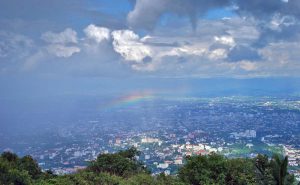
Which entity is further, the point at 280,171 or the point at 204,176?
the point at 204,176

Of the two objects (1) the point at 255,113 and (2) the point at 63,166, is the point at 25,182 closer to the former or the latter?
(2) the point at 63,166

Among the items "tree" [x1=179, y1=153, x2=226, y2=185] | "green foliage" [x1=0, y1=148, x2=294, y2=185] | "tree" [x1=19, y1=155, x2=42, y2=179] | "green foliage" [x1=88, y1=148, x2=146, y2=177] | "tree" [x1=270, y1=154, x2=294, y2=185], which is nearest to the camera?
"tree" [x1=270, y1=154, x2=294, y2=185]

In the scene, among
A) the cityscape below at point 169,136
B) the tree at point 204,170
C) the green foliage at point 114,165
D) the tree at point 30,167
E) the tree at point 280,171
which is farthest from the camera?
the cityscape below at point 169,136

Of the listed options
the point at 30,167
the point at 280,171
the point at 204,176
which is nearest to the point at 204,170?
the point at 204,176

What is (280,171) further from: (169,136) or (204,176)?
(169,136)

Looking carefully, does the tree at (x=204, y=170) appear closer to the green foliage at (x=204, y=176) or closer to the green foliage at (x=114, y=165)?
the green foliage at (x=204, y=176)

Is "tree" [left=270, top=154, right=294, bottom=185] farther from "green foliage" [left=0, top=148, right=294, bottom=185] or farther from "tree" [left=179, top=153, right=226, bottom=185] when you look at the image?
"tree" [left=179, top=153, right=226, bottom=185]

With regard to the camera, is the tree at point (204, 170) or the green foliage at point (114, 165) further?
the green foliage at point (114, 165)

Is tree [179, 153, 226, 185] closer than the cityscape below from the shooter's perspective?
Yes

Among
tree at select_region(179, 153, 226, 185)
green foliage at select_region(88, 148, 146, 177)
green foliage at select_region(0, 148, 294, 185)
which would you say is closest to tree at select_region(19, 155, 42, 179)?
green foliage at select_region(88, 148, 146, 177)

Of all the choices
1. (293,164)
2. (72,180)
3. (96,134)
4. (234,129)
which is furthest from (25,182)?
(234,129)

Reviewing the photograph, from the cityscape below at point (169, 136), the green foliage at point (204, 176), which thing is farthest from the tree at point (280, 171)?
the cityscape below at point (169, 136)
